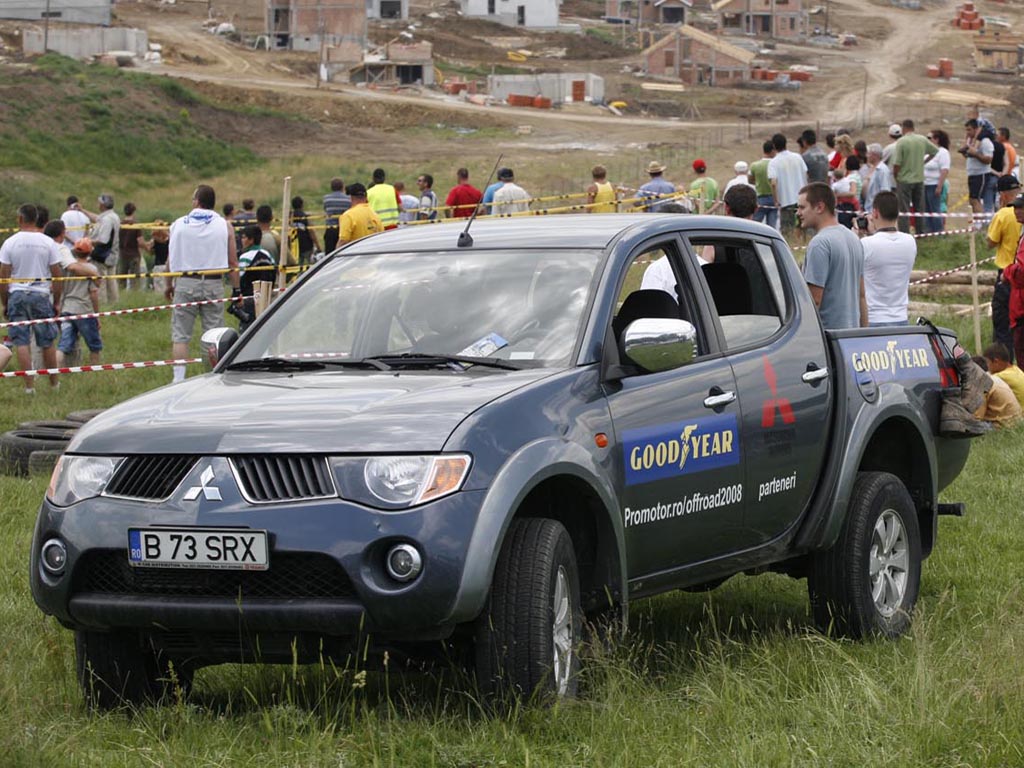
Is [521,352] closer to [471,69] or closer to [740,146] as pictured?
[740,146]

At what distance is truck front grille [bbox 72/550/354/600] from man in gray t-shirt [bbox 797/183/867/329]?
5.44 m

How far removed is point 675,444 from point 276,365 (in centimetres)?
149

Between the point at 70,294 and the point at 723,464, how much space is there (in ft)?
41.4

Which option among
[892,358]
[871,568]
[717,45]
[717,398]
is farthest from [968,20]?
[717,398]

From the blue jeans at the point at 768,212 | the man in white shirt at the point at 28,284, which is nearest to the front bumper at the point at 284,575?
the man in white shirt at the point at 28,284

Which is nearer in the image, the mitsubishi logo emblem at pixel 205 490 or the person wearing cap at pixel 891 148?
the mitsubishi logo emblem at pixel 205 490

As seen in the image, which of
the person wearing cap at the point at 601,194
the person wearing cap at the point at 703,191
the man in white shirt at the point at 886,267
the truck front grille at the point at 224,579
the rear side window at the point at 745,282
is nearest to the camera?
the truck front grille at the point at 224,579

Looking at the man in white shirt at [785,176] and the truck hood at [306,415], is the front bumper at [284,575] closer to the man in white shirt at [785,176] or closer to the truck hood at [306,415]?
the truck hood at [306,415]

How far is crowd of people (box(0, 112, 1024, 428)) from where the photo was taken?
11133mm

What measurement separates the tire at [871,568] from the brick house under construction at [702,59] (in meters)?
99.4

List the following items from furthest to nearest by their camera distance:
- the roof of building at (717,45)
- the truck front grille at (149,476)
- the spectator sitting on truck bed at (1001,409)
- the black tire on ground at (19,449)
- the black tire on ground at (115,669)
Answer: the roof of building at (717,45) < the spectator sitting on truck bed at (1001,409) < the black tire on ground at (19,449) < the black tire on ground at (115,669) < the truck front grille at (149,476)

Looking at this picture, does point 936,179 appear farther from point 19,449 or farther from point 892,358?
point 892,358

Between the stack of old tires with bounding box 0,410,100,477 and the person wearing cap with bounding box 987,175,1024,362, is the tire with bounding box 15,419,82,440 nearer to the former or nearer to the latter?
the stack of old tires with bounding box 0,410,100,477

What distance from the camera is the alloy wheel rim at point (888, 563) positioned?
7.19m
